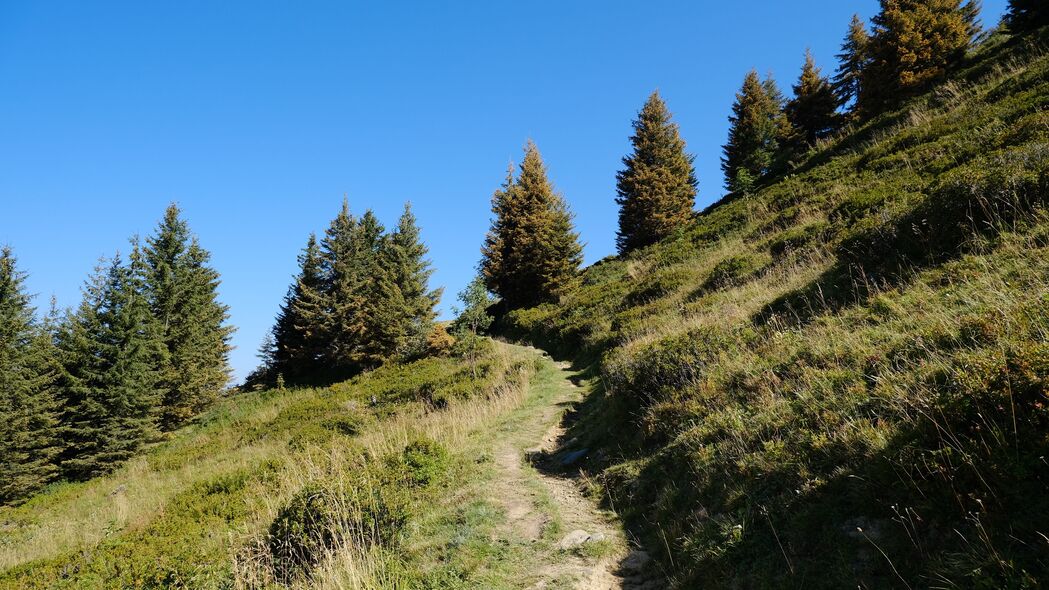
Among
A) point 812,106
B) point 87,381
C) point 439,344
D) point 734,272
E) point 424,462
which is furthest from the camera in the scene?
point 812,106

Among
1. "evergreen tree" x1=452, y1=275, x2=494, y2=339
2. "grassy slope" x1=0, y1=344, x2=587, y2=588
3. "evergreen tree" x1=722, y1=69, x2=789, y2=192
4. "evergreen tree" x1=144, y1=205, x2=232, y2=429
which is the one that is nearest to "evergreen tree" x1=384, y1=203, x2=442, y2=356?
"evergreen tree" x1=452, y1=275, x2=494, y2=339

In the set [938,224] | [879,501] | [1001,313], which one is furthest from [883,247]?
[879,501]

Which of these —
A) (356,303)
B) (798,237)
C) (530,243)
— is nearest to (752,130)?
(530,243)

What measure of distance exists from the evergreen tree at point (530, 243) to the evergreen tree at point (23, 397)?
24.4 m

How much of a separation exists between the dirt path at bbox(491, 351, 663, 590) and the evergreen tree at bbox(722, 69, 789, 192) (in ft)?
126

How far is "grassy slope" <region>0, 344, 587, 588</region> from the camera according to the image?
5.02 m

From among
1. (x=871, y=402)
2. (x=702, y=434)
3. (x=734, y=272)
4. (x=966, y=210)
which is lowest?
(x=702, y=434)

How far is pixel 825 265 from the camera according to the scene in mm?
10023

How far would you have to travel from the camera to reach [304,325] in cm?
3522

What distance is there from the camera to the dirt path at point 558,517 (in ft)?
15.1

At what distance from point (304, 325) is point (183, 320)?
777 centimetres

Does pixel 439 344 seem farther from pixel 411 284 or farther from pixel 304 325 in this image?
pixel 304 325

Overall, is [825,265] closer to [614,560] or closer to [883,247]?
[883,247]

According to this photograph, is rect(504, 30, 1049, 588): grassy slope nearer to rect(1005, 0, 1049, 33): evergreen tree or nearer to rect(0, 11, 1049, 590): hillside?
rect(0, 11, 1049, 590): hillside
